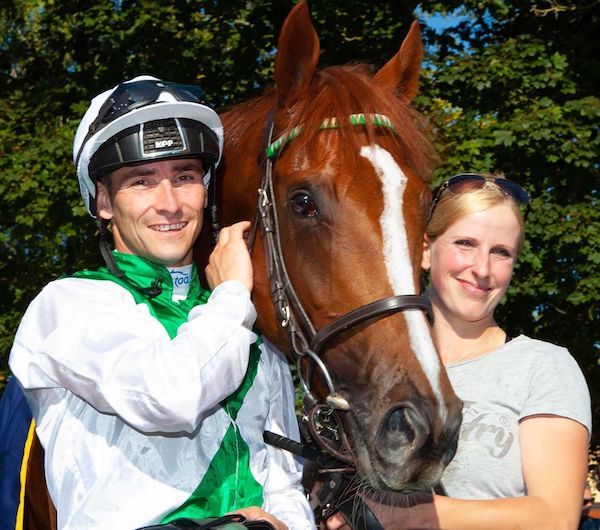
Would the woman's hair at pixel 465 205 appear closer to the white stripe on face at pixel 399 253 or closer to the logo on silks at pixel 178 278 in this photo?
the white stripe on face at pixel 399 253

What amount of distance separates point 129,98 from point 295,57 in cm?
55

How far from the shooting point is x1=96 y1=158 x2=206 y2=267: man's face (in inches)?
99.0

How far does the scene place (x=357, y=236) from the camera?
2.38 meters

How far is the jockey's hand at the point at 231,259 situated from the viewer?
2.52 metres

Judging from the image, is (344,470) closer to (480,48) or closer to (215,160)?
(215,160)

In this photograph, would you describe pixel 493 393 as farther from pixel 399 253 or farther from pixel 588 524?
pixel 588 524

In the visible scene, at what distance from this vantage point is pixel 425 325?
231 centimetres

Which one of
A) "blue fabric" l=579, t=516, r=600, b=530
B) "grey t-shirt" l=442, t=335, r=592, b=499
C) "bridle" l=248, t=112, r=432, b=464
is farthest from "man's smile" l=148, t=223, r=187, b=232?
"blue fabric" l=579, t=516, r=600, b=530

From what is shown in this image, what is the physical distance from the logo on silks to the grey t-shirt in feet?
3.30

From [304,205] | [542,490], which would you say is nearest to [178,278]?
[304,205]

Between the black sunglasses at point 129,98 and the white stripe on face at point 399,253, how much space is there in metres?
0.68

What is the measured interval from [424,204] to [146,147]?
0.90m

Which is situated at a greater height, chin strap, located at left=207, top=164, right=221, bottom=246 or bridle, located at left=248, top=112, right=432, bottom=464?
chin strap, located at left=207, top=164, right=221, bottom=246

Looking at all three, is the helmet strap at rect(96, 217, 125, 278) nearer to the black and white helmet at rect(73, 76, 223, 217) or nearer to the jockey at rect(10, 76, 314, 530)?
the jockey at rect(10, 76, 314, 530)
